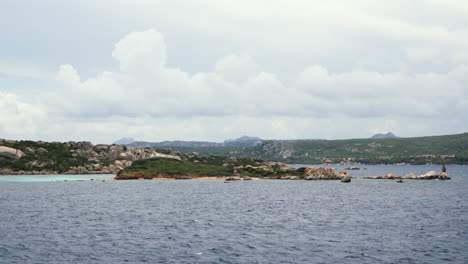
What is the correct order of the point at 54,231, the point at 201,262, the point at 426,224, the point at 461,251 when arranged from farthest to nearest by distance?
the point at 426,224 → the point at 54,231 → the point at 461,251 → the point at 201,262

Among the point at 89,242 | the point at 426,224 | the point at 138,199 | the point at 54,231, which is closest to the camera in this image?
the point at 89,242

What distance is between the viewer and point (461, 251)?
48.9 meters

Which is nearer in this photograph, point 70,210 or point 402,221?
point 402,221

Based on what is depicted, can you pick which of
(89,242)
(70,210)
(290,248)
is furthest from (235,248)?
(70,210)

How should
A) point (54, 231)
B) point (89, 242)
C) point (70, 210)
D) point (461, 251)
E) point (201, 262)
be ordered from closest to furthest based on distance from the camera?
point (201, 262)
point (461, 251)
point (89, 242)
point (54, 231)
point (70, 210)

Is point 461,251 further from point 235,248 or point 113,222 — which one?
point 113,222

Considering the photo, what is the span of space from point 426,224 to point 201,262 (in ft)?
145

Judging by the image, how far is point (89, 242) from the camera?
2176 inches

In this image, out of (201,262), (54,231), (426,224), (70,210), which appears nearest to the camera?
(201,262)

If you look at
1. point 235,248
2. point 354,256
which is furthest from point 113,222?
point 354,256

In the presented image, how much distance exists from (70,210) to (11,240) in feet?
115

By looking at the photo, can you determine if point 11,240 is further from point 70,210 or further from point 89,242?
point 70,210

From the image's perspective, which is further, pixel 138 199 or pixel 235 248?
pixel 138 199

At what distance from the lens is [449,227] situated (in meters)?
66.7
